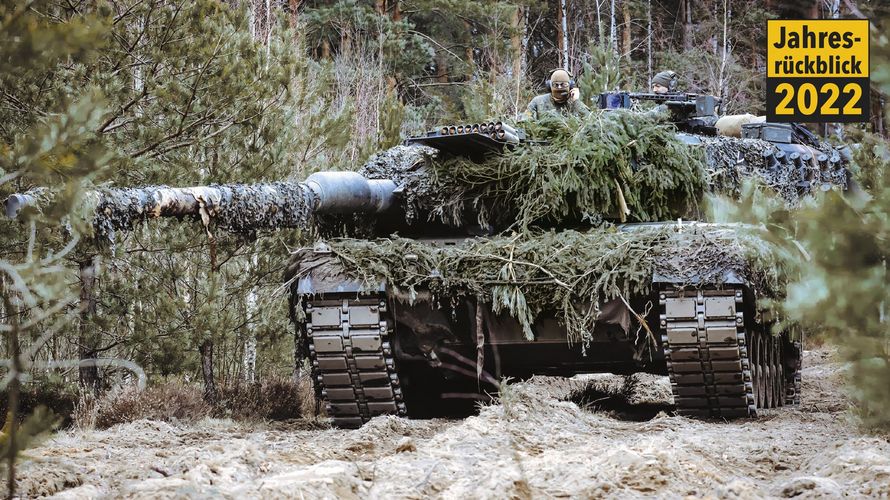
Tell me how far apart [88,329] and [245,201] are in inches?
114

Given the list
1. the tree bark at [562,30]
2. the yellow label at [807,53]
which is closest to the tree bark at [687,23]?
the tree bark at [562,30]

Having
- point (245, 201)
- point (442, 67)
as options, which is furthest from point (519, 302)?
point (442, 67)

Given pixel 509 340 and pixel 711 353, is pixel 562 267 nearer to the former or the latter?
Result: pixel 509 340

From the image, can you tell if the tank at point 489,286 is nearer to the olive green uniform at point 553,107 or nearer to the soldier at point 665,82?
the olive green uniform at point 553,107

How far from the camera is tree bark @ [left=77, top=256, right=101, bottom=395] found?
9547 millimetres

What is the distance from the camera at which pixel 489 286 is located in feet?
26.4

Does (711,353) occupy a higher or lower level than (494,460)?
higher

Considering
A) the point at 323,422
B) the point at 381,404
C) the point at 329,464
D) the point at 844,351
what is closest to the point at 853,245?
the point at 844,351

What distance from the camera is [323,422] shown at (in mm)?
9219

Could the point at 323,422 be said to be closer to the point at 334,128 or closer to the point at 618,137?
the point at 618,137

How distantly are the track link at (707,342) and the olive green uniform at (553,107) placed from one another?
2.19 metres

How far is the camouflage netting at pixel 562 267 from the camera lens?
7.73 metres

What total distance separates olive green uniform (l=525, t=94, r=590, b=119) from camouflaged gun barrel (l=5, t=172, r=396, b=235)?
138 centimetres

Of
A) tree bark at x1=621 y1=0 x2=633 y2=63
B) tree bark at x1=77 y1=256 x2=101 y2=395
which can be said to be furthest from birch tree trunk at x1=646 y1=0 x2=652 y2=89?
tree bark at x1=77 y1=256 x2=101 y2=395
